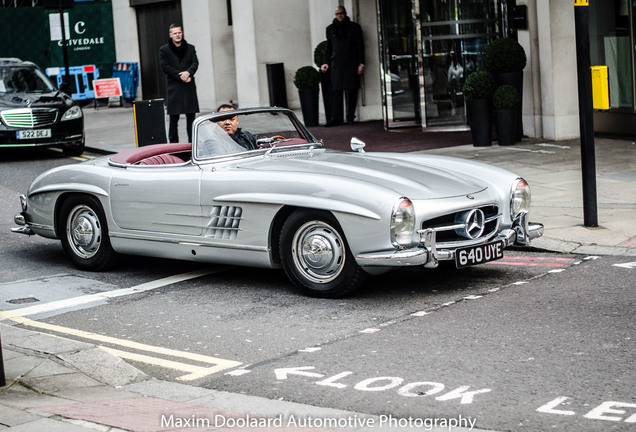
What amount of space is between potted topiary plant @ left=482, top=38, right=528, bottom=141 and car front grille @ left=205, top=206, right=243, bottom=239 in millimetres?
8685

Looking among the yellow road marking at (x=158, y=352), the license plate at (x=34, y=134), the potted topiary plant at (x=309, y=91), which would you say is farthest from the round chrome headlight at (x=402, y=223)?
the potted topiary plant at (x=309, y=91)

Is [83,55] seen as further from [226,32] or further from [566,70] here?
[566,70]

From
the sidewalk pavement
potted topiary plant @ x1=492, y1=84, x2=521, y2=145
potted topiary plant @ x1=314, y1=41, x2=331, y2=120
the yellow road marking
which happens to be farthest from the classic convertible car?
potted topiary plant @ x1=314, y1=41, x2=331, y2=120

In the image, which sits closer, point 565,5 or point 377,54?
point 565,5

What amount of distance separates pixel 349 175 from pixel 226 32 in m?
19.7

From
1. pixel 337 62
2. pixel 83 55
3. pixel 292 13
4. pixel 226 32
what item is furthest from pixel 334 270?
pixel 83 55

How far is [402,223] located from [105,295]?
8.34 feet

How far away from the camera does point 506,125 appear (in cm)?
1573

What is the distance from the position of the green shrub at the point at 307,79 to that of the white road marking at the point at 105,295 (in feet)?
38.6

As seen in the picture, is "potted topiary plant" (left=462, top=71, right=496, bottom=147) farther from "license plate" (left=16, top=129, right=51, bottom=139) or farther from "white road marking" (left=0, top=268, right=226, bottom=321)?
"white road marking" (left=0, top=268, right=226, bottom=321)

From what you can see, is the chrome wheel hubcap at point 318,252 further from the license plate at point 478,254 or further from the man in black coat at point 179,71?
the man in black coat at point 179,71

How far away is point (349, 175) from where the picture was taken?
7648mm

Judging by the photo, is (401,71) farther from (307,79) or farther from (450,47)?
(307,79)

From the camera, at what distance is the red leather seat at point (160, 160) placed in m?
9.14
